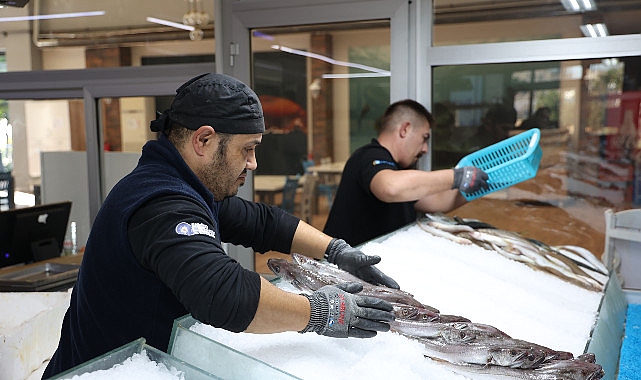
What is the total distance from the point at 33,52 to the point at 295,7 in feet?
6.92

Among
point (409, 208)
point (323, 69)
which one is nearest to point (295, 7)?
point (323, 69)

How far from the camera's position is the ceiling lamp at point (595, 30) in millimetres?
3034

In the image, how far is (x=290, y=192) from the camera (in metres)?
3.92

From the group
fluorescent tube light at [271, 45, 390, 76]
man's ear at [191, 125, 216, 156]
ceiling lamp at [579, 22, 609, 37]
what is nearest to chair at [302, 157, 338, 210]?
fluorescent tube light at [271, 45, 390, 76]

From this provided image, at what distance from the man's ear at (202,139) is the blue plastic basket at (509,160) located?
1688mm

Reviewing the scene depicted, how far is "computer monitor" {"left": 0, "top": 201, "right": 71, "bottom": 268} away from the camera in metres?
3.62

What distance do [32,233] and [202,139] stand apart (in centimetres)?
266

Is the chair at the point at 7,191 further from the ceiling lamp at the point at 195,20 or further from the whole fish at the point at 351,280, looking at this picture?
the whole fish at the point at 351,280

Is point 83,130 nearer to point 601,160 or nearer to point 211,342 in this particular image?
point 601,160

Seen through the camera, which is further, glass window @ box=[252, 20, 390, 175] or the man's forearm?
glass window @ box=[252, 20, 390, 175]

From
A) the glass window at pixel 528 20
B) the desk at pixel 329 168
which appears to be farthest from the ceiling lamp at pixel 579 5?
the desk at pixel 329 168

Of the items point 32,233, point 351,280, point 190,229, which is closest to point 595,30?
point 351,280

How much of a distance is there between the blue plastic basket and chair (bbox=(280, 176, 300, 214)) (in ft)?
3.87

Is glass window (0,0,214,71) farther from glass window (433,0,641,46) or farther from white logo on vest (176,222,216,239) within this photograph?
white logo on vest (176,222,216,239)
